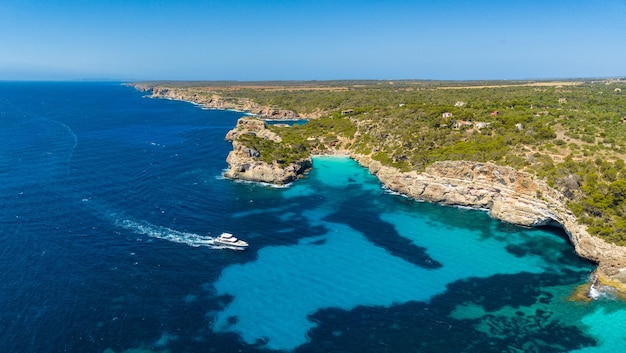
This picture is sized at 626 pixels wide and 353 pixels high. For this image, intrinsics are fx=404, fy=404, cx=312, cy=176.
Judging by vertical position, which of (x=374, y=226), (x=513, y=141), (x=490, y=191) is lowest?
(x=374, y=226)

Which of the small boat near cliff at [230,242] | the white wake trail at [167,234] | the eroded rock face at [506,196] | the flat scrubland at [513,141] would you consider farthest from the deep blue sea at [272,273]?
the flat scrubland at [513,141]

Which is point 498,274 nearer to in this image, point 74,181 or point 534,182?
point 534,182

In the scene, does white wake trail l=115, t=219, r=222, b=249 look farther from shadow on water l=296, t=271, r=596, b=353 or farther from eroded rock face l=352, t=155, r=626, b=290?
eroded rock face l=352, t=155, r=626, b=290

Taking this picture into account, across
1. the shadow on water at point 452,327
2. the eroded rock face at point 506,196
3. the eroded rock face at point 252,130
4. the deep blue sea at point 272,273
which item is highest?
the eroded rock face at point 252,130

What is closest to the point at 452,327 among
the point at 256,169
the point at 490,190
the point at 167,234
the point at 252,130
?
the point at 490,190

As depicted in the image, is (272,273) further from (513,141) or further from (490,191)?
(513,141)

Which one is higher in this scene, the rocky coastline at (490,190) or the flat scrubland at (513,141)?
the flat scrubland at (513,141)

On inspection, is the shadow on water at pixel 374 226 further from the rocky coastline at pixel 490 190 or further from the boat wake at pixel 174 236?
the boat wake at pixel 174 236
